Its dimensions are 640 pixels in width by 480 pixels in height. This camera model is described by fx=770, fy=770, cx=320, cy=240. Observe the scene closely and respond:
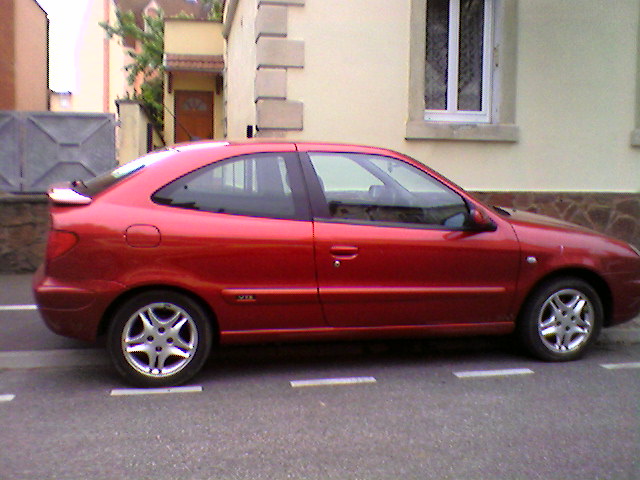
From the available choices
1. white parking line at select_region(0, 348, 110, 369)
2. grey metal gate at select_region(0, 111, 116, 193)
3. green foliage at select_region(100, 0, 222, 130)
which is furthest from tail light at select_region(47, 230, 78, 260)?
green foliage at select_region(100, 0, 222, 130)

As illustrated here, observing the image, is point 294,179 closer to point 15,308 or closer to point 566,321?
point 566,321

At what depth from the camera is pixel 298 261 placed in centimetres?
509

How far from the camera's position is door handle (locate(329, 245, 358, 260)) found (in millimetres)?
5141

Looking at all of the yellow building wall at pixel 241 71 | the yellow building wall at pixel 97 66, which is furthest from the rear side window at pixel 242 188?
the yellow building wall at pixel 97 66

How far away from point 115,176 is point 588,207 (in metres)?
6.83

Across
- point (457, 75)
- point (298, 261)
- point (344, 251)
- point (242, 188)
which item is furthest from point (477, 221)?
point (457, 75)

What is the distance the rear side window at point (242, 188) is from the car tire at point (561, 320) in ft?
6.25

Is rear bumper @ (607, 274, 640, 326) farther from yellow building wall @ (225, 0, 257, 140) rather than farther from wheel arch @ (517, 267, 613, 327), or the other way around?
yellow building wall @ (225, 0, 257, 140)

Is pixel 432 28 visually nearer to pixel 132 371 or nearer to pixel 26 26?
pixel 132 371

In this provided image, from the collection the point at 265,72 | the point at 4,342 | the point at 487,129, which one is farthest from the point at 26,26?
the point at 4,342

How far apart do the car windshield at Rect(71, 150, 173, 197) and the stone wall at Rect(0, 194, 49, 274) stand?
377cm

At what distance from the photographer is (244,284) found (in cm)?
503

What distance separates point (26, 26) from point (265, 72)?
13.2 metres

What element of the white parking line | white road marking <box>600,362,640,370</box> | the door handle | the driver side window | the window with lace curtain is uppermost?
the window with lace curtain
